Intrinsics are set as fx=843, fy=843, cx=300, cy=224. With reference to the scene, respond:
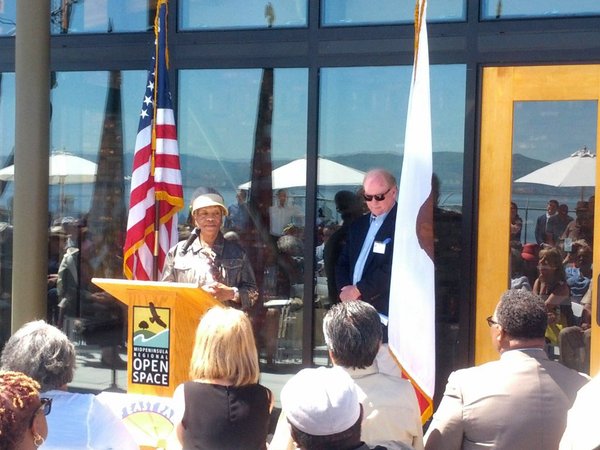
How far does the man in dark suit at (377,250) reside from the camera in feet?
16.4

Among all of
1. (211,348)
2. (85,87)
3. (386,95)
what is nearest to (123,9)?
(85,87)

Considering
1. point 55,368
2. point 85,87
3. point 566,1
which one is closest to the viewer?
point 55,368

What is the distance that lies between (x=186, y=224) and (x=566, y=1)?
300cm

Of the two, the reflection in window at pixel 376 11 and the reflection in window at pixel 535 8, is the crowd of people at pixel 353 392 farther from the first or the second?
the reflection in window at pixel 376 11

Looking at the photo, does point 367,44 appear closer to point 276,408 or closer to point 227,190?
point 227,190

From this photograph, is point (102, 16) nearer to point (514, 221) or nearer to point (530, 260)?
point (514, 221)

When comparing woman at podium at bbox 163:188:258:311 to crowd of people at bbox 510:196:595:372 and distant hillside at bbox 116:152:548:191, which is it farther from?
crowd of people at bbox 510:196:595:372

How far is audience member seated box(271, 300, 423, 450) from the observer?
312cm

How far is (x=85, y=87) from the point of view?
6391 millimetres

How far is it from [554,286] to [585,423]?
3025 mm

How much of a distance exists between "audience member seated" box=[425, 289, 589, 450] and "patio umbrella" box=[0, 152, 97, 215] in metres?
3.99

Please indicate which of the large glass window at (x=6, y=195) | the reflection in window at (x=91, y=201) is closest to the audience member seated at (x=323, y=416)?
the reflection in window at (x=91, y=201)

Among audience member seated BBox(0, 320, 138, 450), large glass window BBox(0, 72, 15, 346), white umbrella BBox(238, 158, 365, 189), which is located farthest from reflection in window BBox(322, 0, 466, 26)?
audience member seated BBox(0, 320, 138, 450)

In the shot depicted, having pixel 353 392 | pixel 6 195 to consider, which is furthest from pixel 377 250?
pixel 6 195
